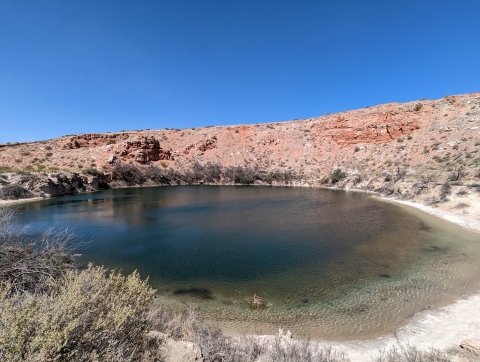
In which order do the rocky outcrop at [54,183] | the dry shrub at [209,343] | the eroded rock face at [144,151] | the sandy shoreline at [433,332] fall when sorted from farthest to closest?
the eroded rock face at [144,151]
the rocky outcrop at [54,183]
the sandy shoreline at [433,332]
the dry shrub at [209,343]

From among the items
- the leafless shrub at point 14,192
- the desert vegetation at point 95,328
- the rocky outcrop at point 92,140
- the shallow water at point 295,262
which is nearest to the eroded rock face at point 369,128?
the shallow water at point 295,262

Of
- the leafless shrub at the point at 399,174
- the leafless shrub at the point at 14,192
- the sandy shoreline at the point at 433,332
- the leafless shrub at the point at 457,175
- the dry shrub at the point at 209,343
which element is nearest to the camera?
the dry shrub at the point at 209,343

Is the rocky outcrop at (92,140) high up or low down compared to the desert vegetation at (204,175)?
up

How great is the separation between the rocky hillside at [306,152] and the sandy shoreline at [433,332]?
19.9 m

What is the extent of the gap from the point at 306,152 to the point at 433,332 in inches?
1759

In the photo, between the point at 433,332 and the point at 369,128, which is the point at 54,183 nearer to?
the point at 433,332

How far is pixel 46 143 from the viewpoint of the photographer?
4500 centimetres

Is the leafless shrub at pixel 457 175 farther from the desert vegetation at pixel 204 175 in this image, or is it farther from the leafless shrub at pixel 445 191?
the desert vegetation at pixel 204 175

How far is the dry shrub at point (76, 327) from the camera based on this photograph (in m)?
2.26

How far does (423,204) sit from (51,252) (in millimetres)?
25122

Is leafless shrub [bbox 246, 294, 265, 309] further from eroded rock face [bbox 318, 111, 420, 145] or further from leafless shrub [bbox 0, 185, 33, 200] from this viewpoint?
eroded rock face [bbox 318, 111, 420, 145]

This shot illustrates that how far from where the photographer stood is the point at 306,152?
48.6 m

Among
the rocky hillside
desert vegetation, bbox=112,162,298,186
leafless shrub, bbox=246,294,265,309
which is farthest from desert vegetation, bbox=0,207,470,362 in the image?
desert vegetation, bbox=112,162,298,186

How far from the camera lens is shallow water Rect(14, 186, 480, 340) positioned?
6754mm
